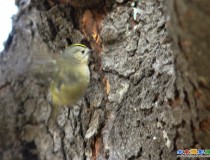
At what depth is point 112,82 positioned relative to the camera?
6.16 ft

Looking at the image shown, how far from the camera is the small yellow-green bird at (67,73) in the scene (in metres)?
1.83

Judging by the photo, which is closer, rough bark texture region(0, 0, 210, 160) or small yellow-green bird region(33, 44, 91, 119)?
rough bark texture region(0, 0, 210, 160)

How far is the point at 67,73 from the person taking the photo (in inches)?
72.2

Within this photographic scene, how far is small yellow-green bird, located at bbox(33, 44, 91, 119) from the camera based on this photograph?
5.99 feet

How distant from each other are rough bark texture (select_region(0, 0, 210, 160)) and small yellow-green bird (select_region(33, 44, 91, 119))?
10cm

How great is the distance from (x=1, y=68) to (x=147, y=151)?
737mm

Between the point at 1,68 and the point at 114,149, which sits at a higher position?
the point at 1,68

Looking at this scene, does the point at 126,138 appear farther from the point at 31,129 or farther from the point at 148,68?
the point at 31,129

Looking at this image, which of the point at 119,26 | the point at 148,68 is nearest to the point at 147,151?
the point at 148,68

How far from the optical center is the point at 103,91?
191cm

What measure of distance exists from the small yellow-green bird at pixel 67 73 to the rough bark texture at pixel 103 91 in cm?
10

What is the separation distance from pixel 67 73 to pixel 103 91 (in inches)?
7.0

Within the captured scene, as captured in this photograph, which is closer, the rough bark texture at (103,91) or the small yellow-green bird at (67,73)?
the rough bark texture at (103,91)

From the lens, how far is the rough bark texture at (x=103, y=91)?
1.72 meters
